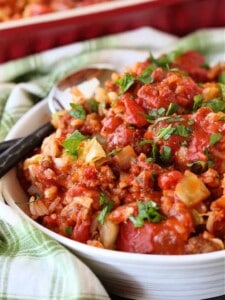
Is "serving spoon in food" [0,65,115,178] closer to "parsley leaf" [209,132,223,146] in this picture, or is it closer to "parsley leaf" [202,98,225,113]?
"parsley leaf" [202,98,225,113]

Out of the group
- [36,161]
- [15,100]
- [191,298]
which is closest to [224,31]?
[15,100]

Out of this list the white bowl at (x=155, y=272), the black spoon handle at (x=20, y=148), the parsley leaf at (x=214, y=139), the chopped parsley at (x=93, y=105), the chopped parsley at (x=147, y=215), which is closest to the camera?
the white bowl at (x=155, y=272)

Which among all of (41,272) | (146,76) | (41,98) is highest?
(146,76)

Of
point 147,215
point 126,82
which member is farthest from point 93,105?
point 147,215

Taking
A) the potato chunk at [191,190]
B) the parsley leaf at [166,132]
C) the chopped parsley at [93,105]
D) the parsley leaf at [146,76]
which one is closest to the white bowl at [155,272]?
the potato chunk at [191,190]

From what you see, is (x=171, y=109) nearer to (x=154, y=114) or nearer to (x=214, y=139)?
(x=154, y=114)

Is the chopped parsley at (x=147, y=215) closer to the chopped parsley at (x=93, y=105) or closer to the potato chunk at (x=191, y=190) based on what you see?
the potato chunk at (x=191, y=190)
